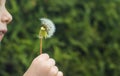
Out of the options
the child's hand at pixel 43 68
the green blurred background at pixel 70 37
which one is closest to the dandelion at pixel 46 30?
the child's hand at pixel 43 68

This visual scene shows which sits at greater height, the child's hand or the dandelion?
the dandelion

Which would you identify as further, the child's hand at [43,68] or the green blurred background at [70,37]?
the green blurred background at [70,37]

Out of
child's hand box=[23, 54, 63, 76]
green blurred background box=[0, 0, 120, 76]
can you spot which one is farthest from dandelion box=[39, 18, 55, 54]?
green blurred background box=[0, 0, 120, 76]

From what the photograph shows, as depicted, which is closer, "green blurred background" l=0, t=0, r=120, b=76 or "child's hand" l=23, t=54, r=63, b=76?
"child's hand" l=23, t=54, r=63, b=76

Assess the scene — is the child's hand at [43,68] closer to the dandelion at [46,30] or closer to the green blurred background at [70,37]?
the dandelion at [46,30]

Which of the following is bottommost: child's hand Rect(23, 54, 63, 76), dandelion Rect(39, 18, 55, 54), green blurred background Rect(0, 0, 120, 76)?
green blurred background Rect(0, 0, 120, 76)

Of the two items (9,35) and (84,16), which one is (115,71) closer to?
(84,16)

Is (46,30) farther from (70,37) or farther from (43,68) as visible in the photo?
(70,37)

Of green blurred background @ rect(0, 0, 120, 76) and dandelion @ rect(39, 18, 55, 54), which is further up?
dandelion @ rect(39, 18, 55, 54)

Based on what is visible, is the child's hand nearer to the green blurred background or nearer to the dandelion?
the dandelion

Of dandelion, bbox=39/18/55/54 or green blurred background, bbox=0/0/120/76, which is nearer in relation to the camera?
dandelion, bbox=39/18/55/54
